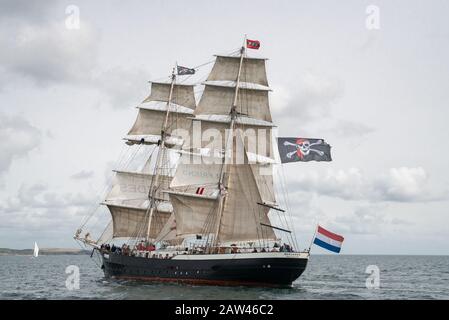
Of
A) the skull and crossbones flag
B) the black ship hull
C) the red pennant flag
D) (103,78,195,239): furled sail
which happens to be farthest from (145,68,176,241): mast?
the skull and crossbones flag

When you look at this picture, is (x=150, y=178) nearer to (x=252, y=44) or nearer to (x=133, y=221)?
(x=133, y=221)

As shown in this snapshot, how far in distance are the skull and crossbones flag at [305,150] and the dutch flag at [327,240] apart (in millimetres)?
7475

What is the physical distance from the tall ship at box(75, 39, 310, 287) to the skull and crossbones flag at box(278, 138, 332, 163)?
4.16 meters

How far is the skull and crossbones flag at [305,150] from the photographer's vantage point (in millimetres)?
50750

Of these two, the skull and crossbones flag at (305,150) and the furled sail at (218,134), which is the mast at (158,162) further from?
the skull and crossbones flag at (305,150)

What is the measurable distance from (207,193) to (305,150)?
11.7 meters

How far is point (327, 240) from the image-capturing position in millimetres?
46344

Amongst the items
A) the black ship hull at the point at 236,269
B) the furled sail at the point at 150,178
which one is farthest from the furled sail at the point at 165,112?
the black ship hull at the point at 236,269

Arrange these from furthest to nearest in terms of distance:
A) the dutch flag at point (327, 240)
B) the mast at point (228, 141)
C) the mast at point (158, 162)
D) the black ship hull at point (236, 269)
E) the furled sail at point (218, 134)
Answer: the mast at point (158, 162), the furled sail at point (218, 134), the mast at point (228, 141), the black ship hull at point (236, 269), the dutch flag at point (327, 240)

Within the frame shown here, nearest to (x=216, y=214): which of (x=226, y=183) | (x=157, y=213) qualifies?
(x=226, y=183)

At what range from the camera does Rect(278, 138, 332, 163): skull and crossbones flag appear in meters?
50.8

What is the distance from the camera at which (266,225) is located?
53281mm
